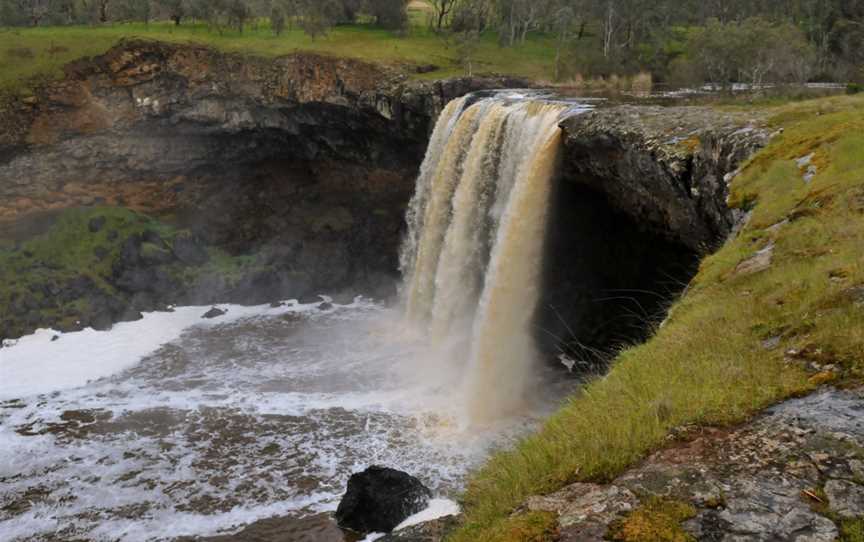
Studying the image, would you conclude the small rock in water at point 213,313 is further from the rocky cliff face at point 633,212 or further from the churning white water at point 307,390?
the rocky cliff face at point 633,212

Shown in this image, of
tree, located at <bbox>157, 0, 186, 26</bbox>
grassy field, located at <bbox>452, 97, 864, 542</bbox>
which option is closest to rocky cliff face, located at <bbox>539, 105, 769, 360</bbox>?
grassy field, located at <bbox>452, 97, 864, 542</bbox>

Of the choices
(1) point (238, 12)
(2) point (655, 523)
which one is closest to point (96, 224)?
(1) point (238, 12)

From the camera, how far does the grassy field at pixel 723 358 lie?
5.75m

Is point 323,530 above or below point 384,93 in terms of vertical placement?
below

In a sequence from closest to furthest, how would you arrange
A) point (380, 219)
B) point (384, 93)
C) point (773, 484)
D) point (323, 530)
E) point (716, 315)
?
point (773, 484)
point (716, 315)
point (323, 530)
point (384, 93)
point (380, 219)

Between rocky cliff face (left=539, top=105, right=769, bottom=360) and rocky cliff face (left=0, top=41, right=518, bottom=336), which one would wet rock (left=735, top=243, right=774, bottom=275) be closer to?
rocky cliff face (left=539, top=105, right=769, bottom=360)

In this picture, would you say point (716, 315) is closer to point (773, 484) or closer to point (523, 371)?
point (773, 484)

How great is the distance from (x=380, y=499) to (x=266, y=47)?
28444 mm

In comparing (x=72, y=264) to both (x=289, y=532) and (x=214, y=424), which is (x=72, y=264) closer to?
A: (x=214, y=424)

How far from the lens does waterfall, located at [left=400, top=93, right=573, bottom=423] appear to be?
19688 millimetres

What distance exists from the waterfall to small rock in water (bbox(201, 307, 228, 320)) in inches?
380

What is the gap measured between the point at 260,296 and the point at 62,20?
27.9 m

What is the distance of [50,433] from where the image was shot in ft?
65.7

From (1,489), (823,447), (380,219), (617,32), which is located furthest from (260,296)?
(617,32)
